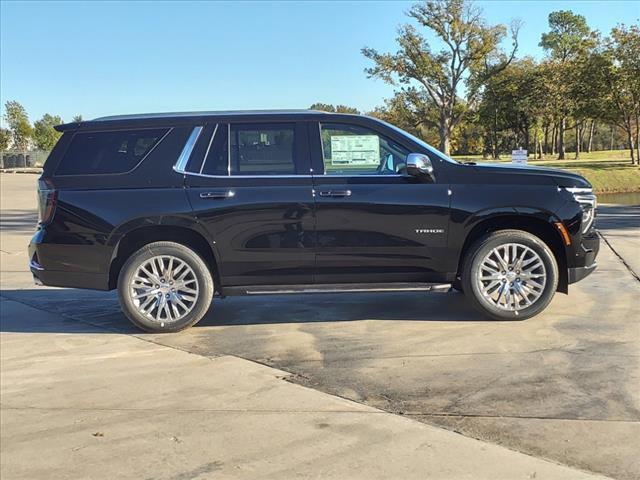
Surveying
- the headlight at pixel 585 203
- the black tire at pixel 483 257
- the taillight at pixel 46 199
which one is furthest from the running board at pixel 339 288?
the taillight at pixel 46 199

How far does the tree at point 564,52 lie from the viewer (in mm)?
44938

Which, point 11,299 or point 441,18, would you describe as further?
point 441,18

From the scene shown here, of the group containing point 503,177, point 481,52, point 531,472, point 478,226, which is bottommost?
point 531,472

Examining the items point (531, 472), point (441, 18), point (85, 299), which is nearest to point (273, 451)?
point (531, 472)

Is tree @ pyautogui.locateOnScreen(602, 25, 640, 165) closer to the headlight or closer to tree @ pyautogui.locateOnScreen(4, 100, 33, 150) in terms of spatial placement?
the headlight

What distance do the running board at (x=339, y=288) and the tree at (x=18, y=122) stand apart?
256 feet

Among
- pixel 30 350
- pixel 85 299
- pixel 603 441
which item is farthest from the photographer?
pixel 85 299

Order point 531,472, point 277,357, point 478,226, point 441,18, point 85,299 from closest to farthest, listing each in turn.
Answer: point 531,472 < point 277,357 < point 478,226 < point 85,299 < point 441,18

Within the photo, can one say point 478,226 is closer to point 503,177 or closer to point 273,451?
point 503,177

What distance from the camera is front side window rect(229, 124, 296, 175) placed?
5.71 metres

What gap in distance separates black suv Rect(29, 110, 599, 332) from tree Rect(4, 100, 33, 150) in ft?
254

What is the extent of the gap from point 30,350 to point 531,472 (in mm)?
4299

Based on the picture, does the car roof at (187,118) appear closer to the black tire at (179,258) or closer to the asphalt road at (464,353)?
the black tire at (179,258)

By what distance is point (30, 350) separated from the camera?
5.41m
